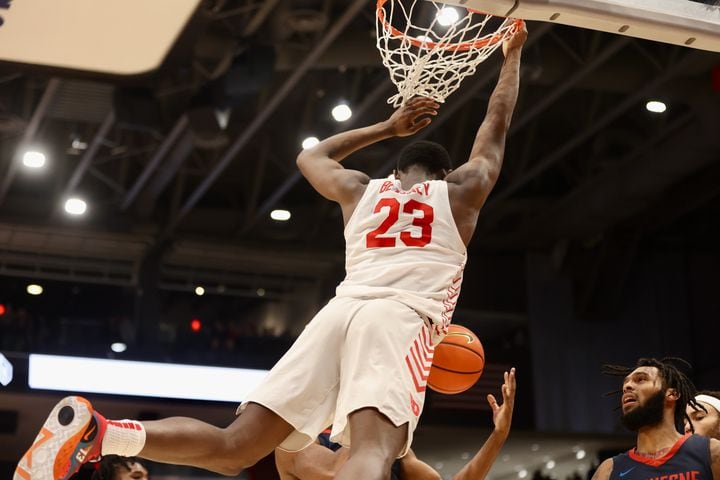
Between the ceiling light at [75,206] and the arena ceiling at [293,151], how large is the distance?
0.17 m

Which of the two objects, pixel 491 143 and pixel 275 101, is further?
pixel 275 101

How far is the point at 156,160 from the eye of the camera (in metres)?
17.0

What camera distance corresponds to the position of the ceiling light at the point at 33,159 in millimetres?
16672

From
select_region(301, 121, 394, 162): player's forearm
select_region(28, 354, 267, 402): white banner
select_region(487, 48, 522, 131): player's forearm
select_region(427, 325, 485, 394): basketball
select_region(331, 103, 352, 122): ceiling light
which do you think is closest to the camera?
select_region(487, 48, 522, 131): player's forearm

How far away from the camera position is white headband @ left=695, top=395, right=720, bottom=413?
6.05m

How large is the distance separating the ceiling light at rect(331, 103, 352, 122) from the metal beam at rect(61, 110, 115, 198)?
2.94 meters

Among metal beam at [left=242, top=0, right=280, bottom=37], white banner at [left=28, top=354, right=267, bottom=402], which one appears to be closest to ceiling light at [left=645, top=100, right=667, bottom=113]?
metal beam at [left=242, top=0, right=280, bottom=37]

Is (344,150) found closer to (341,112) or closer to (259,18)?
(259,18)

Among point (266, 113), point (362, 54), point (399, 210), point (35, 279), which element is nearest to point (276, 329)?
point (35, 279)

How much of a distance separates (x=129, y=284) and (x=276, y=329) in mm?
3142

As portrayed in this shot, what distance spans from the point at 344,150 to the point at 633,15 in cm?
132

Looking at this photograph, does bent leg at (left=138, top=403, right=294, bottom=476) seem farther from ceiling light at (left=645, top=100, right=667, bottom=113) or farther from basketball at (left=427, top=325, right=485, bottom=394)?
ceiling light at (left=645, top=100, right=667, bottom=113)

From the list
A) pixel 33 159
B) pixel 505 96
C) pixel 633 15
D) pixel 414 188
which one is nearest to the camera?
pixel 414 188

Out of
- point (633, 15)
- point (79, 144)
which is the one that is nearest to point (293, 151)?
point (79, 144)
